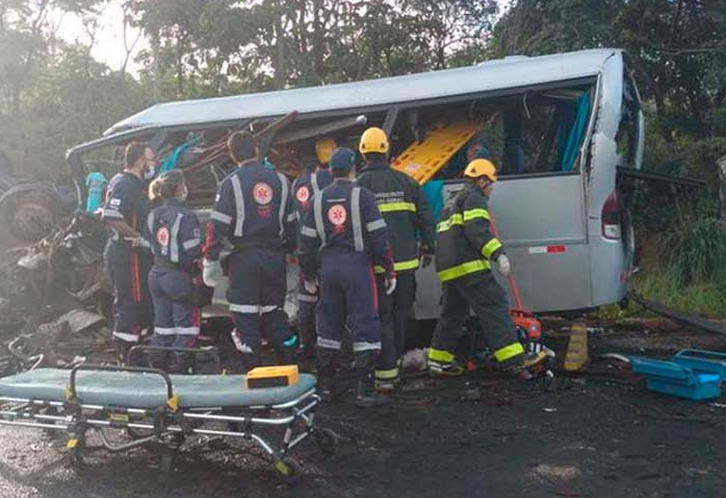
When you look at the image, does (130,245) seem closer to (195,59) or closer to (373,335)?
(373,335)

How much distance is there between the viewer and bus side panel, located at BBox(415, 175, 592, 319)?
19.2 feet

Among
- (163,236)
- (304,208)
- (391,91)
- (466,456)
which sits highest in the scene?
(391,91)

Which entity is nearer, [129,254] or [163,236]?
[163,236]

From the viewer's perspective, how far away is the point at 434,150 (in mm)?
6492

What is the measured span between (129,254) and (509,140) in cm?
322

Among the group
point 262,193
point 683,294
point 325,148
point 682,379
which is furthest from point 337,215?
point 683,294

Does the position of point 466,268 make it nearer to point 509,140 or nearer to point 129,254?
point 509,140

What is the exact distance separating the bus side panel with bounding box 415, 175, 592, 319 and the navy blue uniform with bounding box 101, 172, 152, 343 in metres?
2.68

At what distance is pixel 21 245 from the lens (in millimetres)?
8750

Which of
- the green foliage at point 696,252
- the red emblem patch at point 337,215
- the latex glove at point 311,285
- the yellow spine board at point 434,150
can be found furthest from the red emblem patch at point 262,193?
the green foliage at point 696,252

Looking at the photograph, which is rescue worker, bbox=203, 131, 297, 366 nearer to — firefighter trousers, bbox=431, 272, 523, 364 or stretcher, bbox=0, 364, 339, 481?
stretcher, bbox=0, 364, 339, 481

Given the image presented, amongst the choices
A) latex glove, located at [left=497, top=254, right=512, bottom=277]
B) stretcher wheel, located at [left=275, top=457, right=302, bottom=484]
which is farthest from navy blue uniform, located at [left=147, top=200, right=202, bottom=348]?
latex glove, located at [left=497, top=254, right=512, bottom=277]

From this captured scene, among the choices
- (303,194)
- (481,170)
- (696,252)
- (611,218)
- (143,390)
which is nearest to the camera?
(143,390)

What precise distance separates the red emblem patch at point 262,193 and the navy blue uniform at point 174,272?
57 centimetres
